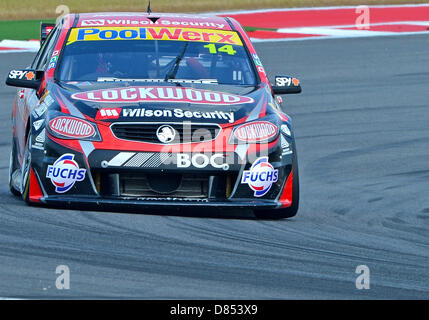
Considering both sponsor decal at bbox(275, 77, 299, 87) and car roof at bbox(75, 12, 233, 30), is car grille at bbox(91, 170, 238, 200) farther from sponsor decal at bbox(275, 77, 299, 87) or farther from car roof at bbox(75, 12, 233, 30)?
car roof at bbox(75, 12, 233, 30)

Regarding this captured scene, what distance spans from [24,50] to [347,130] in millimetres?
7530

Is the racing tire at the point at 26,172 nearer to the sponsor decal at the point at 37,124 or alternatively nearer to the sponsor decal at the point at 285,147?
the sponsor decal at the point at 37,124

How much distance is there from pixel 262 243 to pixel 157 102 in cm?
146

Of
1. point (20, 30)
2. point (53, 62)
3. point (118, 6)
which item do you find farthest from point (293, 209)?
point (118, 6)

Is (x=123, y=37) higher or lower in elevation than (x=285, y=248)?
higher

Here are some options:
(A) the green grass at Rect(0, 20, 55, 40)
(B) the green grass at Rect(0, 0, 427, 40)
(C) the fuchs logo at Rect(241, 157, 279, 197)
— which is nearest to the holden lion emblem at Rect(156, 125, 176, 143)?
(C) the fuchs logo at Rect(241, 157, 279, 197)

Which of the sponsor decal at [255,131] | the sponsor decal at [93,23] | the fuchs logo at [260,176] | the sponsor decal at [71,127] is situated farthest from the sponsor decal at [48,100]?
the fuchs logo at [260,176]

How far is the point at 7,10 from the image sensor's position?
25391mm

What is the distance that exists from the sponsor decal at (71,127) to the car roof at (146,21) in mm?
1608

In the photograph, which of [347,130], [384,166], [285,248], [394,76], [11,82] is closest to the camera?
[285,248]

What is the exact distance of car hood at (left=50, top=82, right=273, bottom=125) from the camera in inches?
306

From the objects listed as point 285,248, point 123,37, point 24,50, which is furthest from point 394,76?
point 285,248

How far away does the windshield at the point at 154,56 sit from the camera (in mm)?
8750

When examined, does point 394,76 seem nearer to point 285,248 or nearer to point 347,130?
point 347,130
